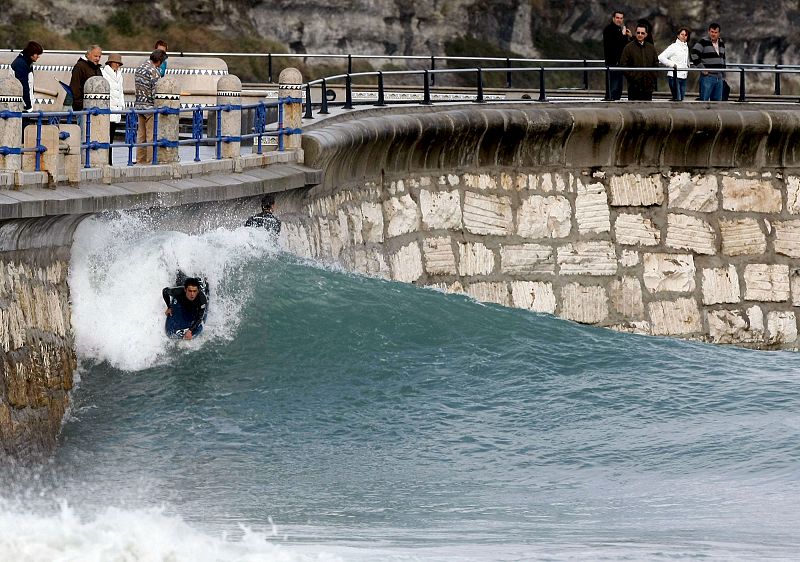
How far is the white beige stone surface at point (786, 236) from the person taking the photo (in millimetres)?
25000

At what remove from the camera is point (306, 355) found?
16.9m

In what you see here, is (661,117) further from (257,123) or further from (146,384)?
(146,384)

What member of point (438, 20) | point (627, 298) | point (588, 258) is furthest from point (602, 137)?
point (438, 20)

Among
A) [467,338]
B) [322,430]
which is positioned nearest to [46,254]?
[322,430]

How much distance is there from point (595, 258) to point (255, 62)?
78.8 ft

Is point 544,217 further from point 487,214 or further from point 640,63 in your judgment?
point 640,63

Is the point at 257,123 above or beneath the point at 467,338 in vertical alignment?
above

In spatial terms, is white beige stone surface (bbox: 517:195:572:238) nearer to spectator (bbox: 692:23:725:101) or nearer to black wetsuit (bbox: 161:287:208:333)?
spectator (bbox: 692:23:725:101)

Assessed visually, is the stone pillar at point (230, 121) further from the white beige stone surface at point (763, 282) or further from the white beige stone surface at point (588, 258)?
the white beige stone surface at point (763, 282)

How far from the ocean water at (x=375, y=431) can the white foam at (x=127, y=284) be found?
0.06ft

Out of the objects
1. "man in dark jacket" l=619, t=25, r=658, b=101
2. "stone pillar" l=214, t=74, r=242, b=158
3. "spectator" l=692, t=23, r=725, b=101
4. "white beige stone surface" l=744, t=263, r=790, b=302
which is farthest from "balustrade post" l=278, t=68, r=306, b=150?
"white beige stone surface" l=744, t=263, r=790, b=302

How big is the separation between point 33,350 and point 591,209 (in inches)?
473

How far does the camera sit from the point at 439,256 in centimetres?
2333

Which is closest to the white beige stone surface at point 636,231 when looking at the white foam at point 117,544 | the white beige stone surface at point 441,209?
the white beige stone surface at point 441,209
